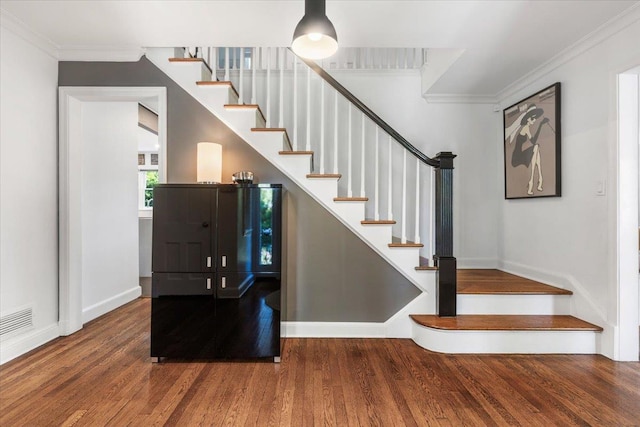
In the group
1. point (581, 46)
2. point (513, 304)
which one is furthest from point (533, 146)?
point (513, 304)

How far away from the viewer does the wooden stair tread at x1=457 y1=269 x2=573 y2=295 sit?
117 inches

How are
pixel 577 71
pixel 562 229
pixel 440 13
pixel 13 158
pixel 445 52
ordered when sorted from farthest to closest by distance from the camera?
pixel 445 52
pixel 562 229
pixel 577 71
pixel 13 158
pixel 440 13

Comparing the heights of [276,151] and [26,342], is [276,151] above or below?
above

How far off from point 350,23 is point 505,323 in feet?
8.94

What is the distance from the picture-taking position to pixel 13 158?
2576mm

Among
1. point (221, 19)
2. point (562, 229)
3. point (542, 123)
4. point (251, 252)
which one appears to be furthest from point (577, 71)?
point (251, 252)

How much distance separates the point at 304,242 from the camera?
10.0ft

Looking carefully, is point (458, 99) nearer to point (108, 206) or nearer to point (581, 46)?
point (581, 46)

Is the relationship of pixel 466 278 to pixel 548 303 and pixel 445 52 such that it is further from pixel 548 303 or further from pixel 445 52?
pixel 445 52

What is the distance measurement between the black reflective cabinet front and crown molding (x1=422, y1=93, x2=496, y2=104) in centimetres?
267

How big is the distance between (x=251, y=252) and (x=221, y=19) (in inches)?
70.3

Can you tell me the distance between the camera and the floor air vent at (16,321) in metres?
2.48

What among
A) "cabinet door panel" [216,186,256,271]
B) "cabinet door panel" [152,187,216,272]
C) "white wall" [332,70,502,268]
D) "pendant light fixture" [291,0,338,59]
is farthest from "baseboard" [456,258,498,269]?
"pendant light fixture" [291,0,338,59]

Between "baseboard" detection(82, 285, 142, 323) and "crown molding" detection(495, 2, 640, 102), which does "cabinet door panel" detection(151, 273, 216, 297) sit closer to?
"baseboard" detection(82, 285, 142, 323)
